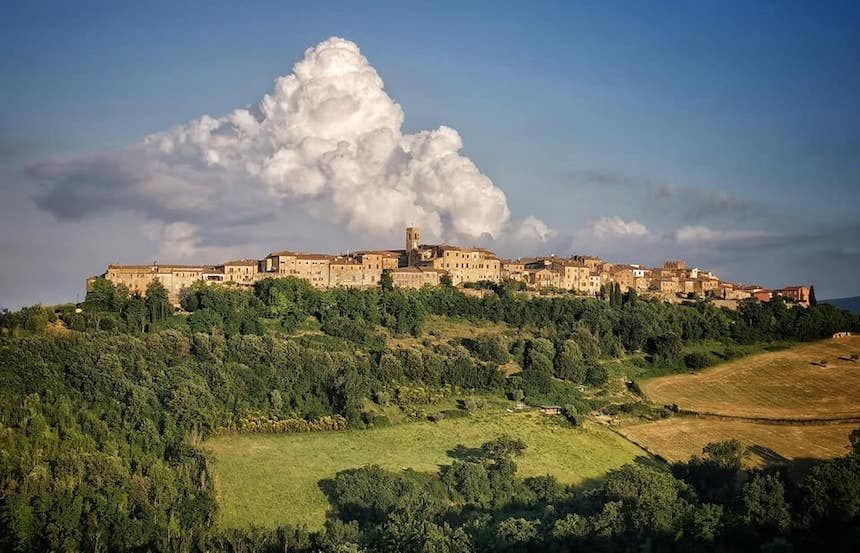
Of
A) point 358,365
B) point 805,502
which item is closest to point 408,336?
point 358,365

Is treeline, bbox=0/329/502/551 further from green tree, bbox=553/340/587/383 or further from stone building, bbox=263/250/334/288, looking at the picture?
stone building, bbox=263/250/334/288

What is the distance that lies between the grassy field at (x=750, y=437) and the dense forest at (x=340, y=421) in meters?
3.63

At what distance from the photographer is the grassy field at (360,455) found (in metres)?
41.3

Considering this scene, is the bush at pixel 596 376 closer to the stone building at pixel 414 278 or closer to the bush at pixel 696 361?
the bush at pixel 696 361

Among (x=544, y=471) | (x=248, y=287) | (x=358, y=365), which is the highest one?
(x=248, y=287)

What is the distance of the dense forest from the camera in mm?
36031

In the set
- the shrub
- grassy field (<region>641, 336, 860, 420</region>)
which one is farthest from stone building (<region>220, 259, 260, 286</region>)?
grassy field (<region>641, 336, 860, 420</region>)

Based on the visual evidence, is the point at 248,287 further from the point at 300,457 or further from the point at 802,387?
the point at 802,387

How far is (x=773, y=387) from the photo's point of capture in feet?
212

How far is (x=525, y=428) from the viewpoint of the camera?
2117 inches

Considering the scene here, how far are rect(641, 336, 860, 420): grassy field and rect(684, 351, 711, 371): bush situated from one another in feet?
2.23

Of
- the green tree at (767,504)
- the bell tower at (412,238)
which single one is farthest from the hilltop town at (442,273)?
the green tree at (767,504)

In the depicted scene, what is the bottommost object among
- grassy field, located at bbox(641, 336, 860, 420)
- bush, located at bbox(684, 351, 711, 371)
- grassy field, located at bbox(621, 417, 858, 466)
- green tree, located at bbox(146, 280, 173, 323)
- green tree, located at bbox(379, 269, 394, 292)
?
grassy field, located at bbox(621, 417, 858, 466)

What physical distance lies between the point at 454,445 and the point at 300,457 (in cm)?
882
